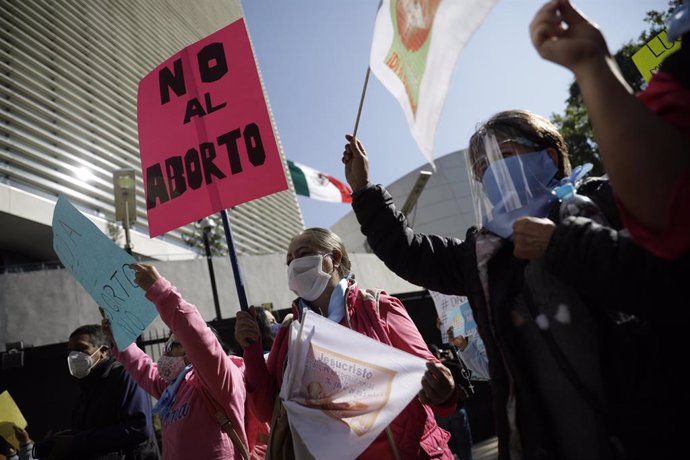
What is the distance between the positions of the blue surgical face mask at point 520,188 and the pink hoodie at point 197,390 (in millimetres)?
1455

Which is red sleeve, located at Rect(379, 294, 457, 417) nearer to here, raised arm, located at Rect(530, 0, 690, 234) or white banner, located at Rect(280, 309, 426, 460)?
white banner, located at Rect(280, 309, 426, 460)

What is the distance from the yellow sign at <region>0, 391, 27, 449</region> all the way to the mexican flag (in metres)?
7.53

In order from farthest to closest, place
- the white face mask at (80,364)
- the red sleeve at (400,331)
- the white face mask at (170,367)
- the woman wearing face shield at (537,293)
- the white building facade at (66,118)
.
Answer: the white building facade at (66,118) → the white face mask at (80,364) → the white face mask at (170,367) → the red sleeve at (400,331) → the woman wearing face shield at (537,293)

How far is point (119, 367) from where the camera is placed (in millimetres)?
3402

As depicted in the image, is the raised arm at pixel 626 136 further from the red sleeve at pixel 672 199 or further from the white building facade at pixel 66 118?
the white building facade at pixel 66 118

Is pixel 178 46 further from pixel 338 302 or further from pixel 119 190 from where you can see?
pixel 338 302

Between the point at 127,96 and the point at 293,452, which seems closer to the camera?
the point at 293,452

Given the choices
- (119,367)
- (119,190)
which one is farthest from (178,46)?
(119,367)

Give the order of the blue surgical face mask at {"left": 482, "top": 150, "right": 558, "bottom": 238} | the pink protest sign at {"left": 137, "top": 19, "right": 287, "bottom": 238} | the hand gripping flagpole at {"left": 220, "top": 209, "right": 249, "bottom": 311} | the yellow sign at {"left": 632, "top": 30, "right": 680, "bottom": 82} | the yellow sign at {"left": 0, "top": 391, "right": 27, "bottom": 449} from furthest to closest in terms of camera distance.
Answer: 1. the yellow sign at {"left": 0, "top": 391, "right": 27, "bottom": 449}
2. the yellow sign at {"left": 632, "top": 30, "right": 680, "bottom": 82}
3. the pink protest sign at {"left": 137, "top": 19, "right": 287, "bottom": 238}
4. the hand gripping flagpole at {"left": 220, "top": 209, "right": 249, "bottom": 311}
5. the blue surgical face mask at {"left": 482, "top": 150, "right": 558, "bottom": 238}

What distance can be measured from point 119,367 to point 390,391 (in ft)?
8.35

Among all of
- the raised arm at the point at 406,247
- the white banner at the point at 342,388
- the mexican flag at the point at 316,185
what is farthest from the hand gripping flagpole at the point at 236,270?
the mexican flag at the point at 316,185

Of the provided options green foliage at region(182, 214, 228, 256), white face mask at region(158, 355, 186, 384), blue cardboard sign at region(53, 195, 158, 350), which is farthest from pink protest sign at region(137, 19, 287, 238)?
green foliage at region(182, 214, 228, 256)

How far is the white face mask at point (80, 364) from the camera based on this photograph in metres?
3.29

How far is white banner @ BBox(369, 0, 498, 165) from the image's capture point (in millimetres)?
1342
